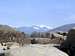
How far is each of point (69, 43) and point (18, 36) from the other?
7607mm

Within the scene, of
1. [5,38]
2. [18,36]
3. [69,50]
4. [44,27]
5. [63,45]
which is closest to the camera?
[69,50]

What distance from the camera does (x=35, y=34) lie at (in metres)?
20.2

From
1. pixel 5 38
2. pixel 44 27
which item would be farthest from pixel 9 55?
pixel 44 27

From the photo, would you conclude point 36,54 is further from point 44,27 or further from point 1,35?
point 44,27

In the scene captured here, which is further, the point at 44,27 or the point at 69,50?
the point at 44,27

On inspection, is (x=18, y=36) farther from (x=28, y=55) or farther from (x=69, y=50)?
(x=28, y=55)

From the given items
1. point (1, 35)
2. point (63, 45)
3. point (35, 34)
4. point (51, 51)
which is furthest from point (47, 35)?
point (51, 51)

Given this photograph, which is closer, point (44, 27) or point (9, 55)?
point (9, 55)

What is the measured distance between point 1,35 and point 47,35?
3389 mm

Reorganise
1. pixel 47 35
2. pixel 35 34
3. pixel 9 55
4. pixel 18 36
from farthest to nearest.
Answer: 1. pixel 35 34
2. pixel 47 35
3. pixel 18 36
4. pixel 9 55

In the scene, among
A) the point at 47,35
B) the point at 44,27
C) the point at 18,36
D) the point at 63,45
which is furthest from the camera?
the point at 44,27

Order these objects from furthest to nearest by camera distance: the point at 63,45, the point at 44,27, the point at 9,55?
the point at 44,27
the point at 63,45
the point at 9,55

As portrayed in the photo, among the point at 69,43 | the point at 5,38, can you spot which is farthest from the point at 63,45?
the point at 5,38

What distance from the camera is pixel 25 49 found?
7.54m
